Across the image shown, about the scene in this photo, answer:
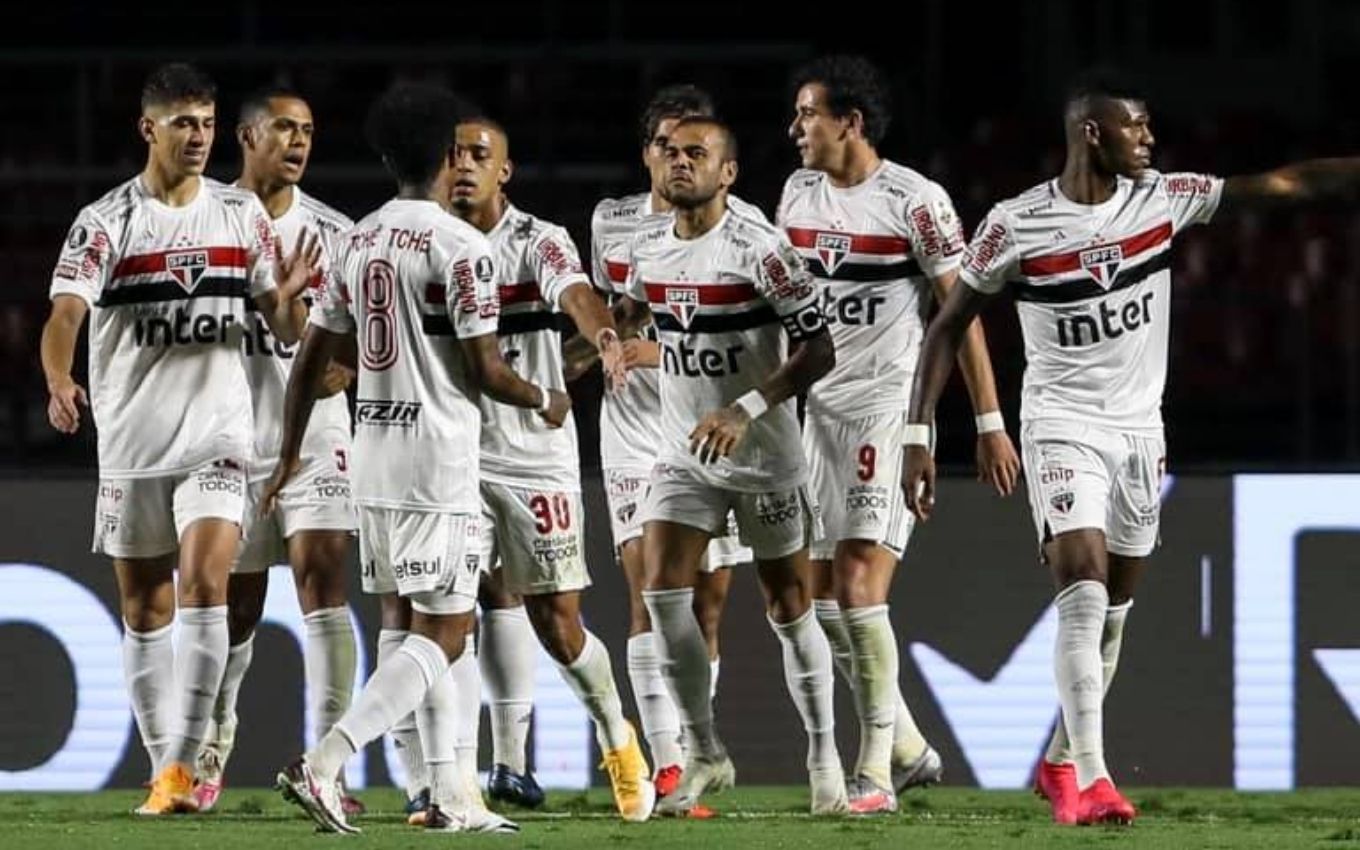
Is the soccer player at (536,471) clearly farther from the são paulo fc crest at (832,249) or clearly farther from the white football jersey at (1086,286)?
the white football jersey at (1086,286)

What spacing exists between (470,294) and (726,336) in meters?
1.13

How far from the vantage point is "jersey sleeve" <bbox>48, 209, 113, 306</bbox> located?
9125 mm

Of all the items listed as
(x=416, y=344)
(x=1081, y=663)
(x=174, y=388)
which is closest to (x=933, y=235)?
(x=1081, y=663)

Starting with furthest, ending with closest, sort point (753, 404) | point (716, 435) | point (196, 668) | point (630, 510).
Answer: point (630, 510) → point (196, 668) → point (753, 404) → point (716, 435)

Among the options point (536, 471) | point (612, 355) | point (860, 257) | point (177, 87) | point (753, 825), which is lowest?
point (753, 825)

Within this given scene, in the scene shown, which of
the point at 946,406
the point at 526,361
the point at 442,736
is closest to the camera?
Result: the point at 442,736

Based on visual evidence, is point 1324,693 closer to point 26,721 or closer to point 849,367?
point 849,367

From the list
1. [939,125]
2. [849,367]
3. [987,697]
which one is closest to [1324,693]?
[987,697]

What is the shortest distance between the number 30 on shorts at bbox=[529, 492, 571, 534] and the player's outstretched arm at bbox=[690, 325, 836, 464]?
26.7 inches

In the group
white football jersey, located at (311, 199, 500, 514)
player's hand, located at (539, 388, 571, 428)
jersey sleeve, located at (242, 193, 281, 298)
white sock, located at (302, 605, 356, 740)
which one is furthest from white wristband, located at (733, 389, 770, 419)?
white sock, located at (302, 605, 356, 740)

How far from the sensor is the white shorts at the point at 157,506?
30.5 feet

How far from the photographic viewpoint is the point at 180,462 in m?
9.32

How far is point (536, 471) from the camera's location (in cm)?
934

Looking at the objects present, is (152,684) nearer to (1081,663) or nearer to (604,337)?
(604,337)
